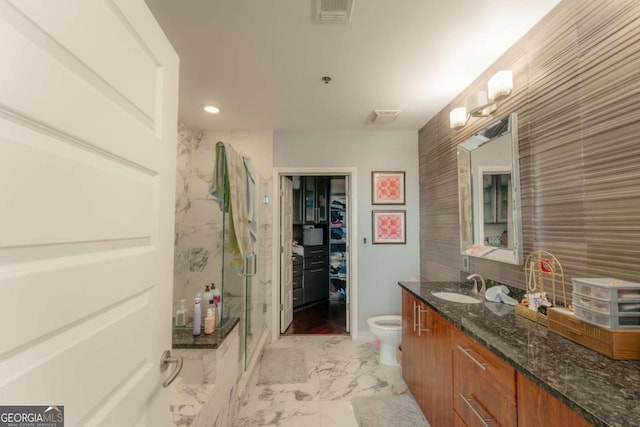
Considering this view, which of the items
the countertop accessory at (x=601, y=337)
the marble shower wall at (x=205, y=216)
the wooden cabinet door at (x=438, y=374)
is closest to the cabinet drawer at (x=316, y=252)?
the marble shower wall at (x=205, y=216)

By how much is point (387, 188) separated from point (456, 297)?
159 cm

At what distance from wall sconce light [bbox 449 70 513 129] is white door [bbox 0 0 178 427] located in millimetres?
1849

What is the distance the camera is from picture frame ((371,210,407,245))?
129 inches

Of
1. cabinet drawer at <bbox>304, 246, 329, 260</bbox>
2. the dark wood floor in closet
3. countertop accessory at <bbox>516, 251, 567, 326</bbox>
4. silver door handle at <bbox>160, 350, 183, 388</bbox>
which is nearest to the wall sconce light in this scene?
countertop accessory at <bbox>516, 251, 567, 326</bbox>

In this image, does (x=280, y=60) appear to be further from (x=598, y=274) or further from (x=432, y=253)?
(x=432, y=253)

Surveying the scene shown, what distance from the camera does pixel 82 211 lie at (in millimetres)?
570

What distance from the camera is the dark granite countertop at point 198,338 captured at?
→ 161 centimetres

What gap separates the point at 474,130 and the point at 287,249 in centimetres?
237

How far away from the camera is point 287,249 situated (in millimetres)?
3566

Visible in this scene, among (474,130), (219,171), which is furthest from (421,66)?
(219,171)

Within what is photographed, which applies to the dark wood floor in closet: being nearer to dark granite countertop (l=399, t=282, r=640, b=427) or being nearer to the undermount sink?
the undermount sink

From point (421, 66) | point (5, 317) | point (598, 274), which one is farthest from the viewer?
point (421, 66)

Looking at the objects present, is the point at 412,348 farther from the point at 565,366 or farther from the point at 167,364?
the point at 167,364

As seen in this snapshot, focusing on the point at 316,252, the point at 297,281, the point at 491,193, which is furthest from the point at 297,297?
the point at 491,193
